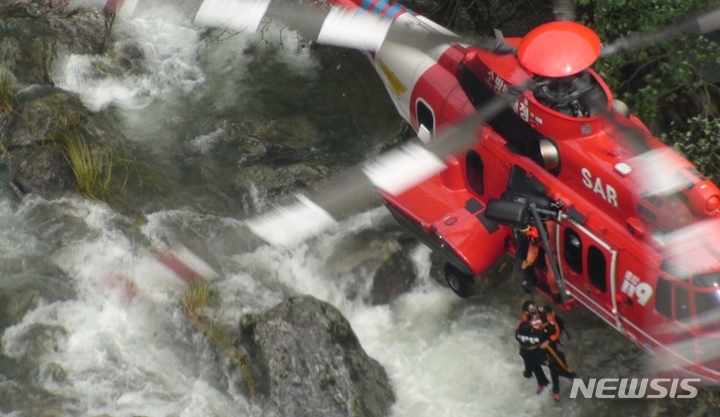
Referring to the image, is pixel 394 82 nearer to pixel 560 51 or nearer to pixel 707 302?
pixel 560 51

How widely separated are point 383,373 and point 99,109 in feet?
15.4

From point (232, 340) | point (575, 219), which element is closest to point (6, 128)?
point (232, 340)

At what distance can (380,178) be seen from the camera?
255 inches

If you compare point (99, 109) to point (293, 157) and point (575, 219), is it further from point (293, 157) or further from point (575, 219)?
point (575, 219)

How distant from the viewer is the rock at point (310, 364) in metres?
6.79

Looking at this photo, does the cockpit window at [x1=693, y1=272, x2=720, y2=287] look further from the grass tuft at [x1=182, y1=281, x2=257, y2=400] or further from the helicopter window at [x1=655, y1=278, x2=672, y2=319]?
the grass tuft at [x1=182, y1=281, x2=257, y2=400]

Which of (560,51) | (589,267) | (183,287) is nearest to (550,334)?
(589,267)

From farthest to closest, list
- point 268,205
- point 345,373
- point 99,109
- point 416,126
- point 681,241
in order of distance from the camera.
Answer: point 99,109 < point 268,205 < point 416,126 < point 345,373 < point 681,241

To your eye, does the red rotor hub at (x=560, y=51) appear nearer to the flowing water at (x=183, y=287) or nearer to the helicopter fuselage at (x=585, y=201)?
the helicopter fuselage at (x=585, y=201)

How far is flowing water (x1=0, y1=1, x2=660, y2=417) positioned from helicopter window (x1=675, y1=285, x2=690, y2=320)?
→ 4.86 ft

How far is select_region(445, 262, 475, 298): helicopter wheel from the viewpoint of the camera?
7.77 metres

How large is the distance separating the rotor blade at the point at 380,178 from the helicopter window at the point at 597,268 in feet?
4.13

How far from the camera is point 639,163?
6.29 meters

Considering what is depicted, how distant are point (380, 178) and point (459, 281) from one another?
177cm
